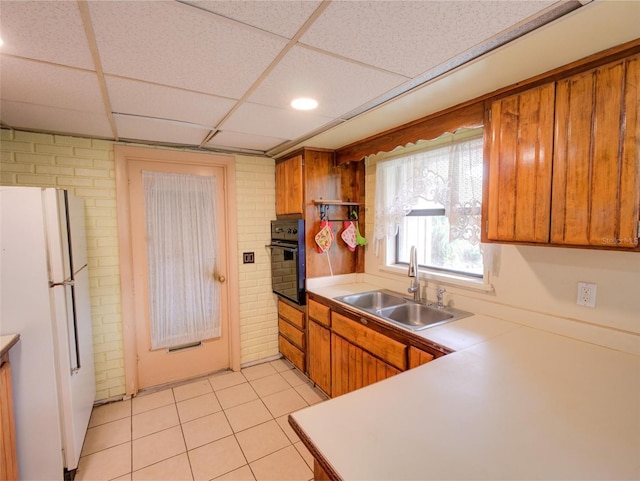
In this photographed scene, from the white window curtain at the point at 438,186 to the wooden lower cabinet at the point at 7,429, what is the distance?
8.37 feet

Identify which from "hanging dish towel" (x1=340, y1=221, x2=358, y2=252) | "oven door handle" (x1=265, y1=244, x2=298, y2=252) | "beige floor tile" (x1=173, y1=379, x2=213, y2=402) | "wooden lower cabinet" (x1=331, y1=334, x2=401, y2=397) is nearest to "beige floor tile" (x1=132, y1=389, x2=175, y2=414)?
"beige floor tile" (x1=173, y1=379, x2=213, y2=402)

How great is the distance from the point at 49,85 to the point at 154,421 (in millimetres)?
2323

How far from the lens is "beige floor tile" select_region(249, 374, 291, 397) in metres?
2.76

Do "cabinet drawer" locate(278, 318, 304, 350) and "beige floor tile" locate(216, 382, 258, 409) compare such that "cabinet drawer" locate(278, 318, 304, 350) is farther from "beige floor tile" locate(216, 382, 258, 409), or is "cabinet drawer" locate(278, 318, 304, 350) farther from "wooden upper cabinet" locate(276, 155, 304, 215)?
"wooden upper cabinet" locate(276, 155, 304, 215)

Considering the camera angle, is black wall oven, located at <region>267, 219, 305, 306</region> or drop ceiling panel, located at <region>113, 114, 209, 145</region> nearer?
drop ceiling panel, located at <region>113, 114, 209, 145</region>

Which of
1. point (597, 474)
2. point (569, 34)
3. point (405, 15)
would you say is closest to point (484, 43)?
point (569, 34)

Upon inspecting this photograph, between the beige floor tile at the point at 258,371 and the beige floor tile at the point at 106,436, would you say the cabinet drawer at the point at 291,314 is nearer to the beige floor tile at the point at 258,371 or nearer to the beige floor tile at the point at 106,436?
the beige floor tile at the point at 258,371

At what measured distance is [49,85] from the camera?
1485 mm

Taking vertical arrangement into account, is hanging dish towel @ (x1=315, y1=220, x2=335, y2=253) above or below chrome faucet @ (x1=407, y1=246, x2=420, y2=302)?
above

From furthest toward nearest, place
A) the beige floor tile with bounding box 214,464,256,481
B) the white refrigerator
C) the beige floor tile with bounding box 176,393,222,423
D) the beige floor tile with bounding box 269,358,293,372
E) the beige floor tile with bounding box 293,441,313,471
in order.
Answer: the beige floor tile with bounding box 269,358,293,372 → the beige floor tile with bounding box 176,393,222,423 → the beige floor tile with bounding box 293,441,313,471 → the beige floor tile with bounding box 214,464,256,481 → the white refrigerator

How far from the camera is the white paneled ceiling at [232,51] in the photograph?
0.97 metres

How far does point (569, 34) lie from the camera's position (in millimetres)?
1110

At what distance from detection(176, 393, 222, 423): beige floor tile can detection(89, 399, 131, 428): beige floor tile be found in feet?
1.34

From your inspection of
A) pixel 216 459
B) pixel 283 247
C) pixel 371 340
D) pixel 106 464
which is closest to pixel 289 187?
pixel 283 247
